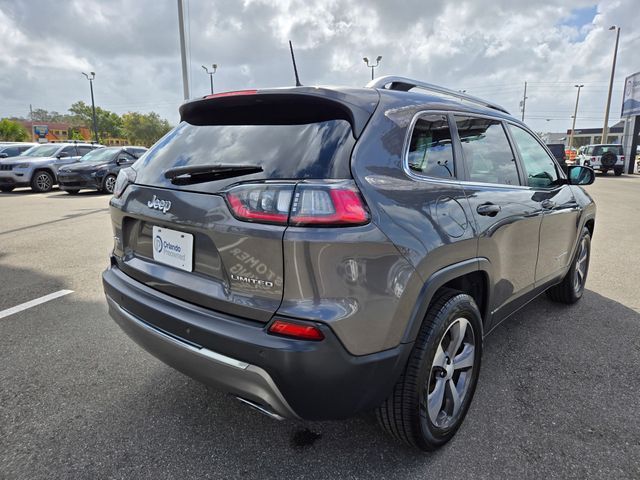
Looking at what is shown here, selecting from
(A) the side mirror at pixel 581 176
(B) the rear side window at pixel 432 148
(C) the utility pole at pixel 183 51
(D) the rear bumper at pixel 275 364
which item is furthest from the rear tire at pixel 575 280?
(C) the utility pole at pixel 183 51

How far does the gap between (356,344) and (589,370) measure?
6.98ft

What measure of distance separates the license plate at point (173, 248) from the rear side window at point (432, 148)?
3.47 ft

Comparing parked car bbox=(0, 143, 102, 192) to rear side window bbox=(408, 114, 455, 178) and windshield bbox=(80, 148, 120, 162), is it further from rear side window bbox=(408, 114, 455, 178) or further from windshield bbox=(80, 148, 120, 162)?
rear side window bbox=(408, 114, 455, 178)

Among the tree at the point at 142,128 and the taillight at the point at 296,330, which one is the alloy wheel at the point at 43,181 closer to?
the taillight at the point at 296,330

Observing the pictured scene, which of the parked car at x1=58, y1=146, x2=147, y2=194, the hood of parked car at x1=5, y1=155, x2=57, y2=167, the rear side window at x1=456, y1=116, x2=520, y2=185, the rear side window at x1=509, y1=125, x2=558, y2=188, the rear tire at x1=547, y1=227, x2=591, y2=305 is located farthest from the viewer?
the hood of parked car at x1=5, y1=155, x2=57, y2=167

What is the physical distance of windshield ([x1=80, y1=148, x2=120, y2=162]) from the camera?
13.8 meters

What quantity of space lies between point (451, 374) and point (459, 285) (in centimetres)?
46

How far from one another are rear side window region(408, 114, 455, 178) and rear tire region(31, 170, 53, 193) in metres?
15.4

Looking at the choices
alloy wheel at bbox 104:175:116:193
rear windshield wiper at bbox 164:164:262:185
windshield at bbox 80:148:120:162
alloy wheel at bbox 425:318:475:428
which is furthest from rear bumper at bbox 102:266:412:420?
windshield at bbox 80:148:120:162

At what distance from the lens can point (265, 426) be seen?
2279mm

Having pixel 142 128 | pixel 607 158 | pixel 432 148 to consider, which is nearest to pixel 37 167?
pixel 432 148

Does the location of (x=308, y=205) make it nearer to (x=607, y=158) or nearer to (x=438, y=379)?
(x=438, y=379)

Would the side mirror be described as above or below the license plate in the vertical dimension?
above

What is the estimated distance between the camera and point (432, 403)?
2086 millimetres
